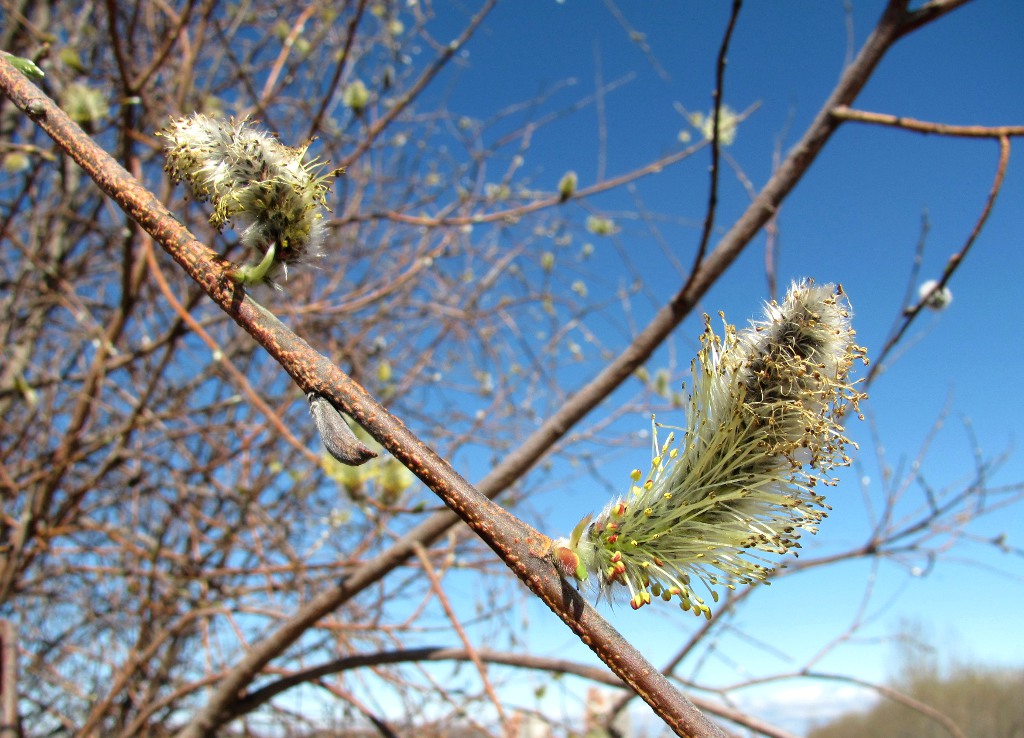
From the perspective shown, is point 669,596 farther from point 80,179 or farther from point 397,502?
point 80,179

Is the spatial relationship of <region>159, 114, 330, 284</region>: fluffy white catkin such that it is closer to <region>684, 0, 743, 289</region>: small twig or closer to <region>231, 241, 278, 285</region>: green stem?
<region>231, 241, 278, 285</region>: green stem

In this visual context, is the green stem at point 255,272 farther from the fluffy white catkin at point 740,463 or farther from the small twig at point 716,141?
the small twig at point 716,141

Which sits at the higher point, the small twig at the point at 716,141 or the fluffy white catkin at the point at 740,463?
the small twig at the point at 716,141

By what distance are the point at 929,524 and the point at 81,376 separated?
3365mm

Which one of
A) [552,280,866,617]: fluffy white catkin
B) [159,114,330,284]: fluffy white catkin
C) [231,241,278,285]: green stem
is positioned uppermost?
[159,114,330,284]: fluffy white catkin

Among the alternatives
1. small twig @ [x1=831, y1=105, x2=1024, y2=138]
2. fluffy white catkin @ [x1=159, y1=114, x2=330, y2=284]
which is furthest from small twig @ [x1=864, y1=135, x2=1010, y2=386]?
fluffy white catkin @ [x1=159, y1=114, x2=330, y2=284]

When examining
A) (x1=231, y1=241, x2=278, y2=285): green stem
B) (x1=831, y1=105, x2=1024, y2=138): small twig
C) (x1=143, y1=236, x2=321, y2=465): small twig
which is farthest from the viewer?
(x1=143, y1=236, x2=321, y2=465): small twig

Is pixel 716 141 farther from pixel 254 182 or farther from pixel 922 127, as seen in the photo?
pixel 254 182

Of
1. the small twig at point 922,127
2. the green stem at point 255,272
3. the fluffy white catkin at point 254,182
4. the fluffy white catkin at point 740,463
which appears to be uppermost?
the small twig at point 922,127

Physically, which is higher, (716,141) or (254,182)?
(716,141)

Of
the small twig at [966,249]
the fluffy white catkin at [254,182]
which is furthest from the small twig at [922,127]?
the fluffy white catkin at [254,182]

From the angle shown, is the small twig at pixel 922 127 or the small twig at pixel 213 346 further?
the small twig at pixel 213 346

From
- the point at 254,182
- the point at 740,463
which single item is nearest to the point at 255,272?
the point at 254,182

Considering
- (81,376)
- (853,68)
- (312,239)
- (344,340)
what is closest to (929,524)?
(853,68)
